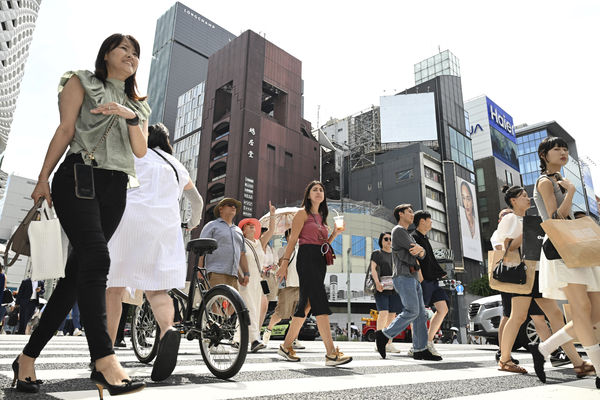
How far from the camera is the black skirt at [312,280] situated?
4096 mm

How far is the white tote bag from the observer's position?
2035 mm

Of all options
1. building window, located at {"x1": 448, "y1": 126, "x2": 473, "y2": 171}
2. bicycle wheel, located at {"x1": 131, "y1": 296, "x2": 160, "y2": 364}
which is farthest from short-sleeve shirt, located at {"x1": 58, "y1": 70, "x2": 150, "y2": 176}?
building window, located at {"x1": 448, "y1": 126, "x2": 473, "y2": 171}

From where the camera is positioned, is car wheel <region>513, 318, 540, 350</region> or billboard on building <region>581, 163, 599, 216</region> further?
billboard on building <region>581, 163, 599, 216</region>

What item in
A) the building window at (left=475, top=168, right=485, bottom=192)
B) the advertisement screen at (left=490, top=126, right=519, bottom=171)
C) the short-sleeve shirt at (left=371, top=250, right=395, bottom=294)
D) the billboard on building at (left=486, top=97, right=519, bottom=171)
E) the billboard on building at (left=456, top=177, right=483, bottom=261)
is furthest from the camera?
the billboard on building at (left=486, top=97, right=519, bottom=171)

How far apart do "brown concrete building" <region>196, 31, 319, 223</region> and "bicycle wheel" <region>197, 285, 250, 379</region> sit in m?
53.1

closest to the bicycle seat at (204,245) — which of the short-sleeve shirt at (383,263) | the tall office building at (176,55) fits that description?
the short-sleeve shirt at (383,263)

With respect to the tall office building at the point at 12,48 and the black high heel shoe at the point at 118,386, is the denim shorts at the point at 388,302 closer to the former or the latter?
the black high heel shoe at the point at 118,386

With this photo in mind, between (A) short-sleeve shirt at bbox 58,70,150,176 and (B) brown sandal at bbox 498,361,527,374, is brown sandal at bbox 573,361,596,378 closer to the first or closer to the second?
(B) brown sandal at bbox 498,361,527,374

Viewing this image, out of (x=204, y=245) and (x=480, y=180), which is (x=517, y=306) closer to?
(x=204, y=245)

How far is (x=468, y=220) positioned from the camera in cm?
6269

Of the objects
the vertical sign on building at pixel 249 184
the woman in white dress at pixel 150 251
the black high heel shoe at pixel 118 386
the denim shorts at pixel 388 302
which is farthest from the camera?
the vertical sign on building at pixel 249 184

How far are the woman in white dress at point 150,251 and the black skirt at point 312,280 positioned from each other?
4.93 feet

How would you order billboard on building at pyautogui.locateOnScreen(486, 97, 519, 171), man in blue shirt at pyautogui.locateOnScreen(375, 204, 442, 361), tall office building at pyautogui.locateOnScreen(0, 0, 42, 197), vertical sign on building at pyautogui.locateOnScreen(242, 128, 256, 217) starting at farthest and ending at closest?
billboard on building at pyautogui.locateOnScreen(486, 97, 519, 171)
vertical sign on building at pyautogui.locateOnScreen(242, 128, 256, 217)
tall office building at pyautogui.locateOnScreen(0, 0, 42, 197)
man in blue shirt at pyautogui.locateOnScreen(375, 204, 442, 361)

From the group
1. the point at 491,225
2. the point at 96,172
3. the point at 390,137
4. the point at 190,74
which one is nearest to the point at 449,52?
the point at 390,137
